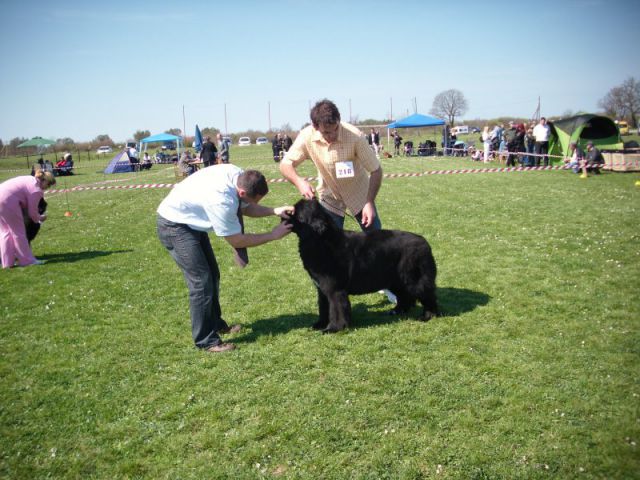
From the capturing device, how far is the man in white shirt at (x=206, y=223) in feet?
14.0

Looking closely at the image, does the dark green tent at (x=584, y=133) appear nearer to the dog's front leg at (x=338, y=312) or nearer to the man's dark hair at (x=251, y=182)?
the dog's front leg at (x=338, y=312)

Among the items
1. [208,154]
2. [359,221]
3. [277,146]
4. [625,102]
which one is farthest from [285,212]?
[625,102]

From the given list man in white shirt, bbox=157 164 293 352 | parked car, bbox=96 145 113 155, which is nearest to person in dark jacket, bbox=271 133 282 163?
man in white shirt, bbox=157 164 293 352

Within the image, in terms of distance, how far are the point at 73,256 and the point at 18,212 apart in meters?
1.28

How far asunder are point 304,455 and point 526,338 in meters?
2.61

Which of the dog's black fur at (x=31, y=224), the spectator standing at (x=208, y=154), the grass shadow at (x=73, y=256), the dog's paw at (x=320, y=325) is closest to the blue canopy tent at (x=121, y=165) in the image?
the spectator standing at (x=208, y=154)

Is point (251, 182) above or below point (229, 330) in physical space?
above

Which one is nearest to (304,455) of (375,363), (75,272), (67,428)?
(375,363)

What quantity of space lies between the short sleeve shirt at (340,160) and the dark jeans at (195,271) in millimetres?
1456

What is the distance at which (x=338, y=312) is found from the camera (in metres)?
4.83

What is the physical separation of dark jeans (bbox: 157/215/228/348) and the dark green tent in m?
19.0

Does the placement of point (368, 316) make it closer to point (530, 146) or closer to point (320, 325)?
point (320, 325)

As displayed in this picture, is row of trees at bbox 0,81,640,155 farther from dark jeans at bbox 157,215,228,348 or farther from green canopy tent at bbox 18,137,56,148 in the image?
dark jeans at bbox 157,215,228,348

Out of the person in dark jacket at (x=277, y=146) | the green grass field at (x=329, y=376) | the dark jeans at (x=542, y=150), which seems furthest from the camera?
the person in dark jacket at (x=277, y=146)
